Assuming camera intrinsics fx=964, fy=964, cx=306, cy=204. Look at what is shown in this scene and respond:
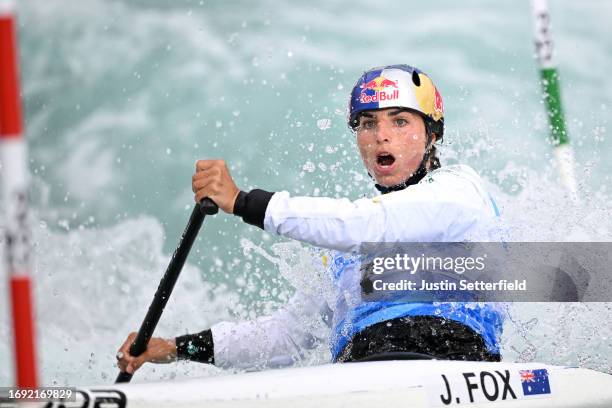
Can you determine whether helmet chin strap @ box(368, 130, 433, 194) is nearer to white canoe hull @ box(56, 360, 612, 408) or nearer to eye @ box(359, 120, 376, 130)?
eye @ box(359, 120, 376, 130)

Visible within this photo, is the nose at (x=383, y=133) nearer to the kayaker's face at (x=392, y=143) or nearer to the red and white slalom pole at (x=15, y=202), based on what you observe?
the kayaker's face at (x=392, y=143)

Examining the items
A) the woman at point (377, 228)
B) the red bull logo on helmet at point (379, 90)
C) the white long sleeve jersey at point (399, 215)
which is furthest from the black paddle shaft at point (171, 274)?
the red bull logo on helmet at point (379, 90)

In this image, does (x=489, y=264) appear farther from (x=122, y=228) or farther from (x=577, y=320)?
(x=122, y=228)

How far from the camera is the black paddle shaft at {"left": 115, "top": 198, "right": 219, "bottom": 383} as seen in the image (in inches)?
131

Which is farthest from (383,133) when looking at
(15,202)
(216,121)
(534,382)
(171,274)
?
(216,121)

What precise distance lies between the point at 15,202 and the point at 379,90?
2070mm

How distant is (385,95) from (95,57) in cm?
782

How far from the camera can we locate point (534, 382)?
3.29 meters

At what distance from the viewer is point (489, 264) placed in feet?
11.9

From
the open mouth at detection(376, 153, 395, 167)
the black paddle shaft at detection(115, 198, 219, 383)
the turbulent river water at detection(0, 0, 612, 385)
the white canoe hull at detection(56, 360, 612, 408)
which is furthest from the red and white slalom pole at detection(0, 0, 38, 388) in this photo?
the turbulent river water at detection(0, 0, 612, 385)

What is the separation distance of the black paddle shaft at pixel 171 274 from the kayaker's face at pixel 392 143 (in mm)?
760

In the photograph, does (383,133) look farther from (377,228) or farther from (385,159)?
(377,228)

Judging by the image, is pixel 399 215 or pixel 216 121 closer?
pixel 399 215

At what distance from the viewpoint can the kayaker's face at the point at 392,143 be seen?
12.3 ft
